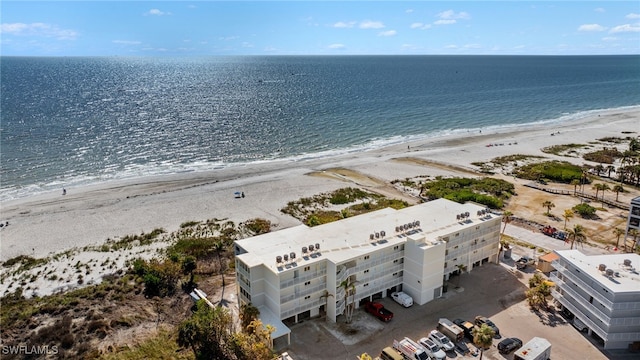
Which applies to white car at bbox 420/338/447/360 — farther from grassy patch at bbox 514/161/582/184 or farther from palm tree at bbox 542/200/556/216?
grassy patch at bbox 514/161/582/184

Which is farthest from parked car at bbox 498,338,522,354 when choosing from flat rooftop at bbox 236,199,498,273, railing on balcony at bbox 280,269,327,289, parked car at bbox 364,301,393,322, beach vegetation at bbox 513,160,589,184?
beach vegetation at bbox 513,160,589,184

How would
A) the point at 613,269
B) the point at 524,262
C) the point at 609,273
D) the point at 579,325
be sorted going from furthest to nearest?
the point at 524,262
the point at 579,325
the point at 613,269
the point at 609,273

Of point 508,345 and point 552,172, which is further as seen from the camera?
point 552,172

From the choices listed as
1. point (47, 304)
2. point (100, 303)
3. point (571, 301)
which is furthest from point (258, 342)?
point (571, 301)

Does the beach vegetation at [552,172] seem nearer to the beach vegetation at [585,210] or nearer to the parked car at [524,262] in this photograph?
the beach vegetation at [585,210]

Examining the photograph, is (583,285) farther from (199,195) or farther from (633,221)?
(199,195)

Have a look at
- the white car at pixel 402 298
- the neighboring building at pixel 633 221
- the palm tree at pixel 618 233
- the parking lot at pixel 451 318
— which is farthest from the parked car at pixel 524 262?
the white car at pixel 402 298

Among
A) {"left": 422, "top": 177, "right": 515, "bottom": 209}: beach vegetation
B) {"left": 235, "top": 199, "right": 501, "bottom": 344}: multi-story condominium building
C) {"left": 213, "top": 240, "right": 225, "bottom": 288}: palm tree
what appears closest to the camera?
{"left": 235, "top": 199, "right": 501, "bottom": 344}: multi-story condominium building

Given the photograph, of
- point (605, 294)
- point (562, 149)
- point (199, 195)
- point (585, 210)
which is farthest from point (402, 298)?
point (562, 149)
